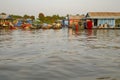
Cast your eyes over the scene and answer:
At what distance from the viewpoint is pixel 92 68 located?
639cm

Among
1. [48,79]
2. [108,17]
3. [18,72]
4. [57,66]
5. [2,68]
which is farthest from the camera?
[108,17]

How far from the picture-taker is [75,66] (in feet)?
22.2

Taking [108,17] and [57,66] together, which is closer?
[57,66]

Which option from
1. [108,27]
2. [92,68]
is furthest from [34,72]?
[108,27]

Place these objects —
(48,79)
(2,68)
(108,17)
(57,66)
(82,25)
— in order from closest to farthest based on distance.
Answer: (48,79) < (2,68) < (57,66) < (82,25) < (108,17)

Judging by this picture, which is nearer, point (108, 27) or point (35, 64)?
point (35, 64)

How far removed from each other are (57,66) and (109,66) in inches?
62.0

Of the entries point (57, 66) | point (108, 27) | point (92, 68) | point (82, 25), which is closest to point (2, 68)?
point (57, 66)

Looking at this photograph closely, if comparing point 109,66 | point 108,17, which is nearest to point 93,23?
point 108,17

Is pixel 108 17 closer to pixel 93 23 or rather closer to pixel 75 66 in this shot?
pixel 93 23

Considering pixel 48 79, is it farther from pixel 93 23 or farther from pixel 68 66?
pixel 93 23

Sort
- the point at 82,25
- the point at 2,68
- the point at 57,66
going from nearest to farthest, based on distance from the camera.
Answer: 1. the point at 2,68
2. the point at 57,66
3. the point at 82,25

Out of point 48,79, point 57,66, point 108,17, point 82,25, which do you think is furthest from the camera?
point 108,17

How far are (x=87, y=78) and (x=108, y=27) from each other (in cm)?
4529
